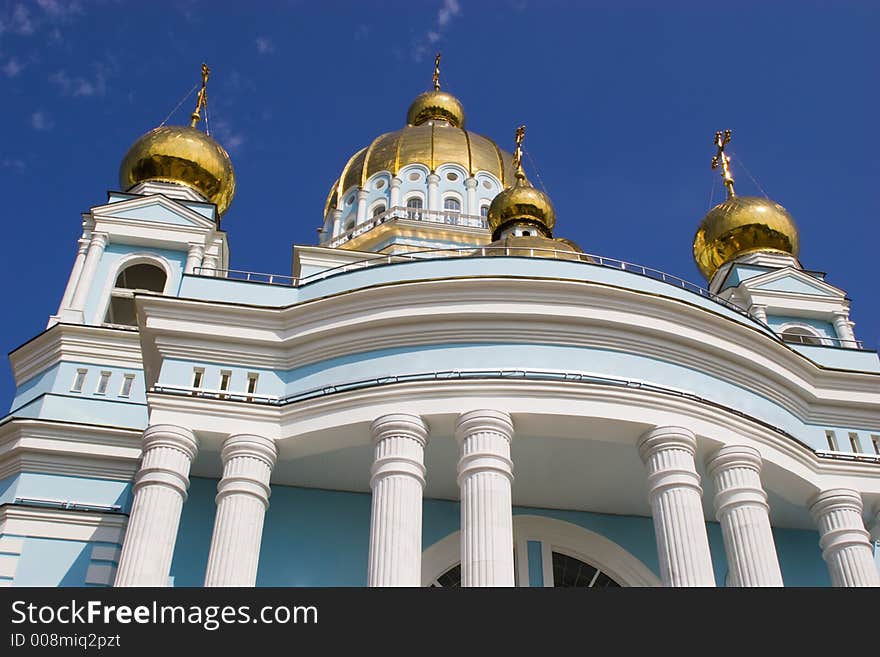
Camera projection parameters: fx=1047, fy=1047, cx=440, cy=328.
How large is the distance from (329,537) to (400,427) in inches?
79.2

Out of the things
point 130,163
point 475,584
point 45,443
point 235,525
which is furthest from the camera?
point 130,163

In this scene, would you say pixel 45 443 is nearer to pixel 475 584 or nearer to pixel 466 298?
pixel 466 298

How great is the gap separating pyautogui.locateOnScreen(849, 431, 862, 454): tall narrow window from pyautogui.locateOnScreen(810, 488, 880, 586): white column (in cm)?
85

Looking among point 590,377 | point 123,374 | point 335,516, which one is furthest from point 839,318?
point 123,374

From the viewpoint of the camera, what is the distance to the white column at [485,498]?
9141 mm

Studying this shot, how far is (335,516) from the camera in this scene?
37.8ft

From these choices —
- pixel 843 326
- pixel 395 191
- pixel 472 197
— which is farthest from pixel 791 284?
pixel 395 191

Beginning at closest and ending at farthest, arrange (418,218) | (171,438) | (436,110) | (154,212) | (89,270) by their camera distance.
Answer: (171,438) → (89,270) → (154,212) → (418,218) → (436,110)

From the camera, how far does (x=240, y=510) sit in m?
9.82

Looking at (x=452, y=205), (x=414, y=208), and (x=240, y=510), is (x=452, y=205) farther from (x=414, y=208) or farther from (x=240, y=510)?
(x=240, y=510)

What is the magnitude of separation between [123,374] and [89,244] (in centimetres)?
322

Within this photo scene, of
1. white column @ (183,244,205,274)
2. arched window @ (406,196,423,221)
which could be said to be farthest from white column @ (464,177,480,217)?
white column @ (183,244,205,274)

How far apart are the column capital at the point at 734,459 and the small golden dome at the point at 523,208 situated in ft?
25.9

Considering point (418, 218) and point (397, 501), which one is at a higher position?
point (418, 218)
